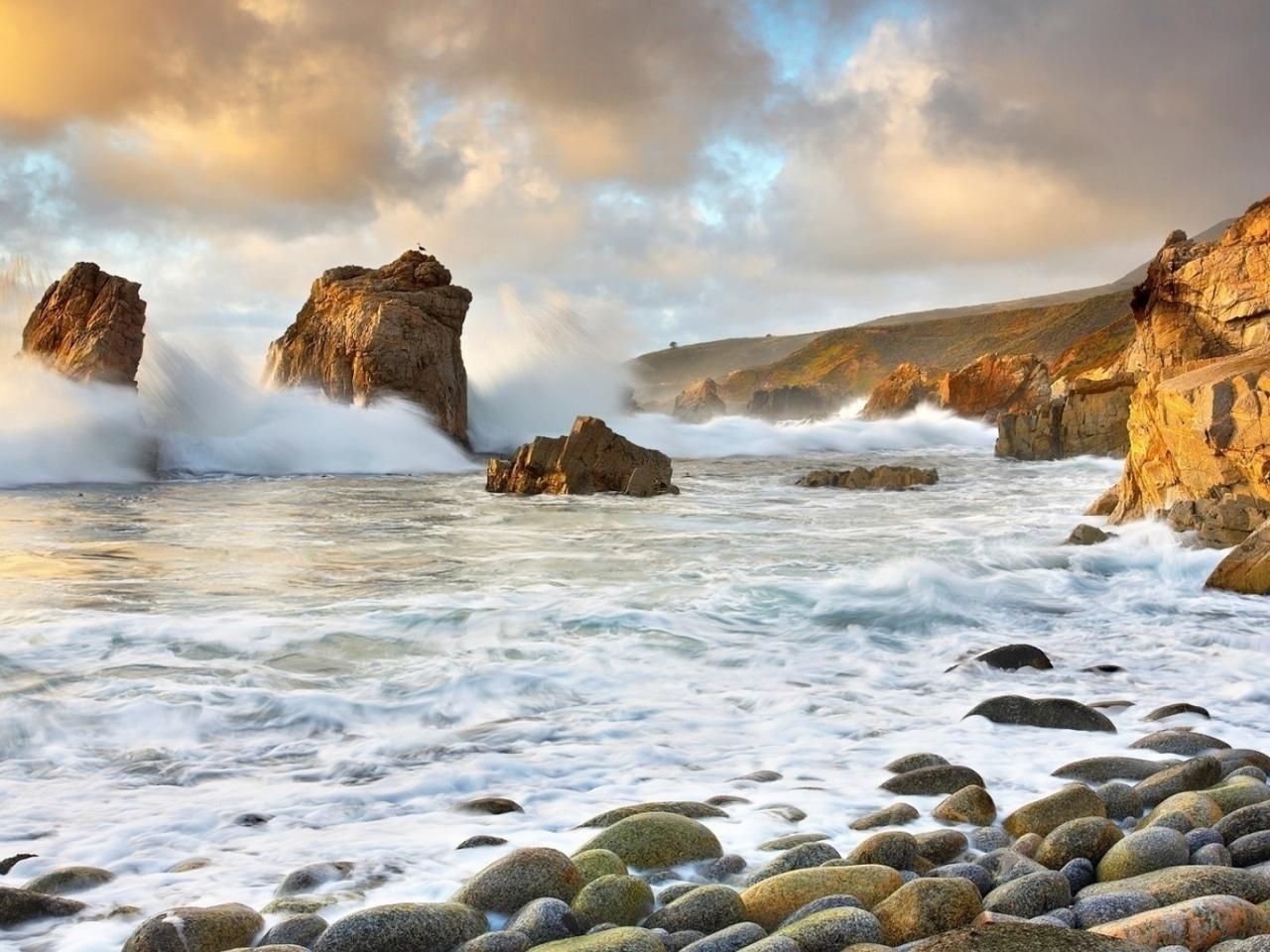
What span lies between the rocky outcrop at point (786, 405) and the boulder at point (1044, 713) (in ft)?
273

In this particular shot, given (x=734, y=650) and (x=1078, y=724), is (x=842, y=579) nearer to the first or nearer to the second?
(x=734, y=650)

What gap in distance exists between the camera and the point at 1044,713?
4.65m

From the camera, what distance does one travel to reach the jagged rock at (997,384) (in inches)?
2144

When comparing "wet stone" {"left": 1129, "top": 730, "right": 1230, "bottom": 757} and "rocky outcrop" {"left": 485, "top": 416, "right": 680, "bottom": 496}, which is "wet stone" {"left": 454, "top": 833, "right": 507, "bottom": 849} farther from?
"rocky outcrop" {"left": 485, "top": 416, "right": 680, "bottom": 496}

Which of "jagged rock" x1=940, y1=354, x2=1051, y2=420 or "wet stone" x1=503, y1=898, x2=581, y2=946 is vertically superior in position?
"jagged rock" x1=940, y1=354, x2=1051, y2=420

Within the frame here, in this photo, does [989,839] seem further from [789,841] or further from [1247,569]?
[1247,569]

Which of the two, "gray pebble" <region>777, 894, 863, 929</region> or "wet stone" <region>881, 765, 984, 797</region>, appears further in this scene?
"wet stone" <region>881, 765, 984, 797</region>

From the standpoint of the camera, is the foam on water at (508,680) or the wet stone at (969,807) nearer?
the wet stone at (969,807)

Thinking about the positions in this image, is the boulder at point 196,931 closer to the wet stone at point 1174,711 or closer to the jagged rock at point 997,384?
the wet stone at point 1174,711

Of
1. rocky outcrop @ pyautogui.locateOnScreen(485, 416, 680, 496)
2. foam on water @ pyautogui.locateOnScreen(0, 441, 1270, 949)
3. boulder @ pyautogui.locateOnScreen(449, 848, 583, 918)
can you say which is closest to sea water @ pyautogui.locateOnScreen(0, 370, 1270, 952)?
foam on water @ pyautogui.locateOnScreen(0, 441, 1270, 949)

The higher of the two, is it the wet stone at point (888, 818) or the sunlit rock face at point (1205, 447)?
the sunlit rock face at point (1205, 447)

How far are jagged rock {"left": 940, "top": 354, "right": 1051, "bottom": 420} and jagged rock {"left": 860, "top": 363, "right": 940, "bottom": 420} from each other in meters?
4.27

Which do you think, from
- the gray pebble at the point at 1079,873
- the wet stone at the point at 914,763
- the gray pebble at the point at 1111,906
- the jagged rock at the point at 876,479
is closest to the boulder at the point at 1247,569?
the wet stone at the point at 914,763

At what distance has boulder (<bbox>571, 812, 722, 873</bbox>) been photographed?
3.08m
